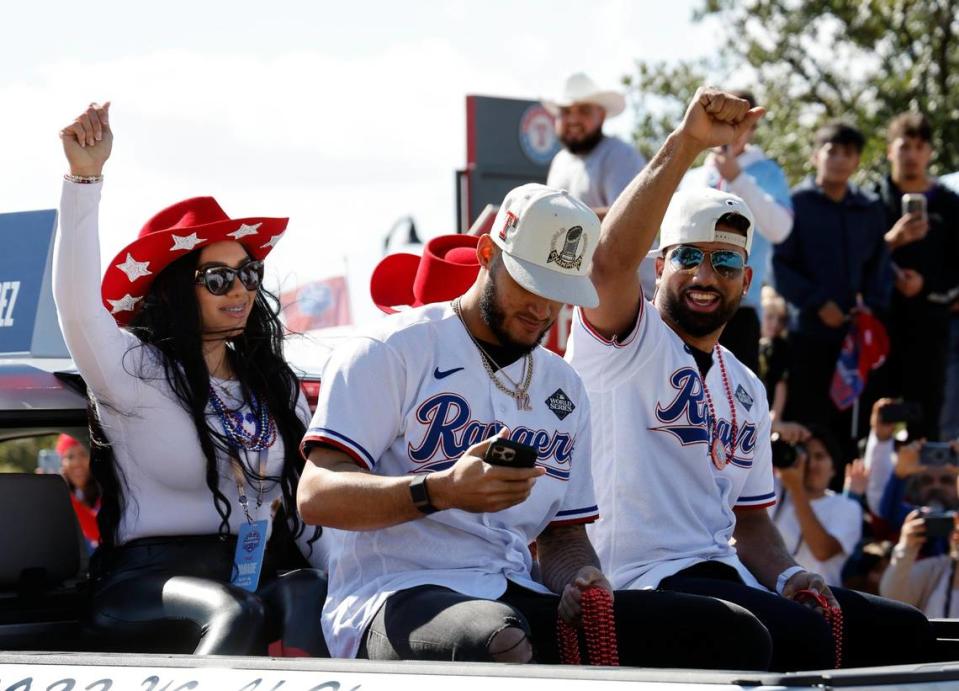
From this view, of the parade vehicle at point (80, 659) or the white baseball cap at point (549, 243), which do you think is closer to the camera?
the parade vehicle at point (80, 659)

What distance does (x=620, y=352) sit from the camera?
4.10 meters

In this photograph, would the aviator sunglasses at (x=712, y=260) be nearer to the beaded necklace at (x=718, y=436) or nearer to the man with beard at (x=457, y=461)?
the beaded necklace at (x=718, y=436)

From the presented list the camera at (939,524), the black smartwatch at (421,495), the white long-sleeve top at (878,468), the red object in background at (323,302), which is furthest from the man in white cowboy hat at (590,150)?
the red object in background at (323,302)

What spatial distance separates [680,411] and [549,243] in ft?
2.67

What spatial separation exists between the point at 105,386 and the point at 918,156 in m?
5.44

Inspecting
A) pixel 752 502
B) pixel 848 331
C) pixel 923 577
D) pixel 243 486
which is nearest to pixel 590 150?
pixel 848 331

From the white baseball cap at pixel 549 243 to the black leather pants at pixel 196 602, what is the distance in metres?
1.01

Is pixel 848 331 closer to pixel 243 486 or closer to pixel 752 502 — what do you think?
pixel 752 502

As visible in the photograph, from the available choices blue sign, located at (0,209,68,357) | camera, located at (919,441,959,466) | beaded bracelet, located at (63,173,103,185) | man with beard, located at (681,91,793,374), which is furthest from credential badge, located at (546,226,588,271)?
camera, located at (919,441,959,466)

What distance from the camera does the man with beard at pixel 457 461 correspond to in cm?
332

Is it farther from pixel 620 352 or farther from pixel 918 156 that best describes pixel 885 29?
pixel 620 352

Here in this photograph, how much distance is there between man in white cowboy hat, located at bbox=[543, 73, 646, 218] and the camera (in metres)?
7.33

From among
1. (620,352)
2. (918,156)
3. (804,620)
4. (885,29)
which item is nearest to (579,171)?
(918,156)

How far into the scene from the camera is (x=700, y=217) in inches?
165
